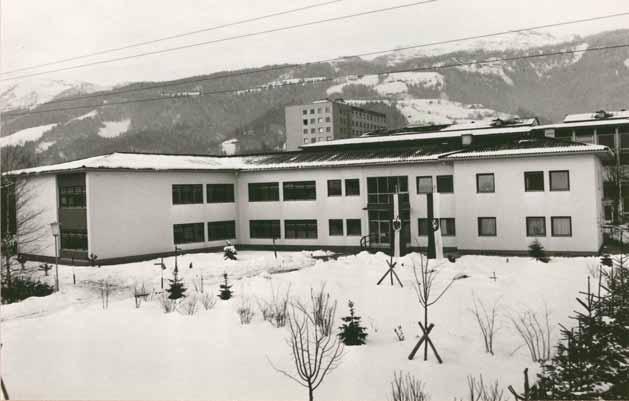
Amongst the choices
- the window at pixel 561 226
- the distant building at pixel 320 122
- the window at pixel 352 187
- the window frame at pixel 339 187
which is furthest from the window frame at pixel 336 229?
the distant building at pixel 320 122

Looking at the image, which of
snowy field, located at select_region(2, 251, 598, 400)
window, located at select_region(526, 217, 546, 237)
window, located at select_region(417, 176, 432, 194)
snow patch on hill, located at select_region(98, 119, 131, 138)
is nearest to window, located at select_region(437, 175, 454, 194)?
window, located at select_region(417, 176, 432, 194)

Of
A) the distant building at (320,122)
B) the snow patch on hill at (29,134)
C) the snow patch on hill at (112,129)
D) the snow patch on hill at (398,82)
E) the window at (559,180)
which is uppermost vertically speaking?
the snow patch on hill at (398,82)

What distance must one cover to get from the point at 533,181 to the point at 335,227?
38.5ft

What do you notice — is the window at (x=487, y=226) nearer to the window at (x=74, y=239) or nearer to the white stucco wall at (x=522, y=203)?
the white stucco wall at (x=522, y=203)

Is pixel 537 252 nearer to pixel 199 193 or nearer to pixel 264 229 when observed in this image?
pixel 264 229

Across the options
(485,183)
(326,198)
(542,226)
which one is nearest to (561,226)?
(542,226)

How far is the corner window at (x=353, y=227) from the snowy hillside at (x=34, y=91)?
55.7 feet

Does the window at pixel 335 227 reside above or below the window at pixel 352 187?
below

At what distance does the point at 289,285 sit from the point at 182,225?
661 inches

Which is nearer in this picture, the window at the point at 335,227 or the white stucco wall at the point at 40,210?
the white stucco wall at the point at 40,210

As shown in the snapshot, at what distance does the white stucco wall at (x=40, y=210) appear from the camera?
99.7ft

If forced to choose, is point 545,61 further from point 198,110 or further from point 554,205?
point 554,205

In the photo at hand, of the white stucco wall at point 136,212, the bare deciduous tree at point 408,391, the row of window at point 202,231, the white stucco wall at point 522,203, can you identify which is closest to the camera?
the bare deciduous tree at point 408,391

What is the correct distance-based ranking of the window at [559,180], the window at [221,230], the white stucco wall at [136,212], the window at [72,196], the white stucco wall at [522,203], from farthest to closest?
the window at [221,230], the window at [72,196], the white stucco wall at [136,212], the window at [559,180], the white stucco wall at [522,203]
